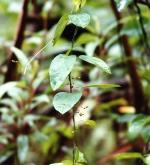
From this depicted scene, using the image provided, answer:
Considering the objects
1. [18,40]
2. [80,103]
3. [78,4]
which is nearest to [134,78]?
[80,103]

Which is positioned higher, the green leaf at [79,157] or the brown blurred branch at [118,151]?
the green leaf at [79,157]

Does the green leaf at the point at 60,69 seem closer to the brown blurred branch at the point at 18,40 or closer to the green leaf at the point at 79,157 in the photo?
the green leaf at the point at 79,157

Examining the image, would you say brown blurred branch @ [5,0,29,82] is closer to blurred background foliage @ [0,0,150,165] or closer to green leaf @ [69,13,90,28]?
blurred background foliage @ [0,0,150,165]

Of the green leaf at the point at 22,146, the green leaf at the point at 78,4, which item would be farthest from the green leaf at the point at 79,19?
the green leaf at the point at 22,146

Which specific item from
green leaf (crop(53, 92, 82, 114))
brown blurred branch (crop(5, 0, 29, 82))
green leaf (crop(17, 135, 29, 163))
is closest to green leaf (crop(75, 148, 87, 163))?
green leaf (crop(53, 92, 82, 114))

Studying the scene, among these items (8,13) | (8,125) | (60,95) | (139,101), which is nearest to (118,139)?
(139,101)

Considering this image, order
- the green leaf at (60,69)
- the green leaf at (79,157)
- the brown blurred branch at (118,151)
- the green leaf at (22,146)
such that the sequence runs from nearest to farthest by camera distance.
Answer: the green leaf at (60,69) → the green leaf at (79,157) → the green leaf at (22,146) → the brown blurred branch at (118,151)
